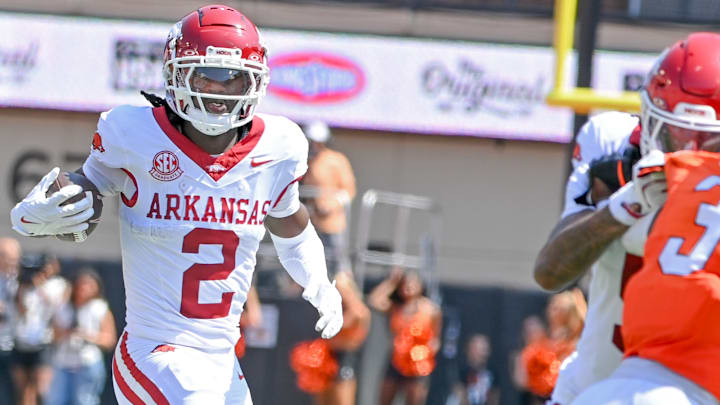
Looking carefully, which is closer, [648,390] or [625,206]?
[648,390]

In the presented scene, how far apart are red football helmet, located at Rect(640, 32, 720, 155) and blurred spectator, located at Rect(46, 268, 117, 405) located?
5988mm

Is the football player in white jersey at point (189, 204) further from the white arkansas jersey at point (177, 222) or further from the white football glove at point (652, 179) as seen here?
the white football glove at point (652, 179)

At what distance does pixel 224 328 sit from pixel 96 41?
9647 millimetres

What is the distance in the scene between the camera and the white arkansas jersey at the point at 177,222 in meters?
3.80

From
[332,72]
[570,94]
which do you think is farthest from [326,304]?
[332,72]

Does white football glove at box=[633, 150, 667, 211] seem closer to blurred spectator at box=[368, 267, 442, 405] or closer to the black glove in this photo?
the black glove

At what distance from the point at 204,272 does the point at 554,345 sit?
5107 mm

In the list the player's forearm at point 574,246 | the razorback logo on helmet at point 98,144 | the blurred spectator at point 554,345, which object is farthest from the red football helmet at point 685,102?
the blurred spectator at point 554,345

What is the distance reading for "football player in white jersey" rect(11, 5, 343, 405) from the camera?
3766 mm

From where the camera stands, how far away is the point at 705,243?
116 inches

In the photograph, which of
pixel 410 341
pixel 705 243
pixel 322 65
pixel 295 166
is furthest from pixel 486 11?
pixel 705 243

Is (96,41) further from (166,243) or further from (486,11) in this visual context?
(166,243)

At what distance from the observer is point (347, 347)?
834 centimetres

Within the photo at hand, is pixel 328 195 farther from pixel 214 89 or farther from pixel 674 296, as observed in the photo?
pixel 674 296
